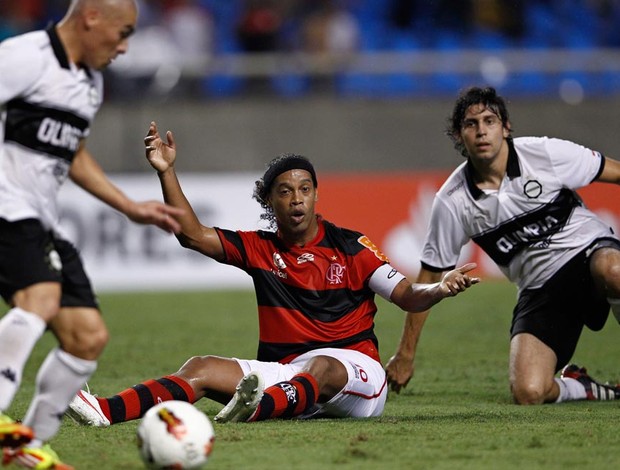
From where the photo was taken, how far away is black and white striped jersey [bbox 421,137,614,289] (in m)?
6.76

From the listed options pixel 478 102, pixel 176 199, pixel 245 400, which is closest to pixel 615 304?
pixel 478 102

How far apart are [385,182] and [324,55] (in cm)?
225

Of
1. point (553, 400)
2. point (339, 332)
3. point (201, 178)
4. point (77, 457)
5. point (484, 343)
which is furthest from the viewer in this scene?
point (201, 178)

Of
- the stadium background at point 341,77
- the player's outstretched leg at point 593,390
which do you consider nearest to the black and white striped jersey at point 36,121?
the player's outstretched leg at point 593,390

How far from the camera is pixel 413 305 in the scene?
5664 mm

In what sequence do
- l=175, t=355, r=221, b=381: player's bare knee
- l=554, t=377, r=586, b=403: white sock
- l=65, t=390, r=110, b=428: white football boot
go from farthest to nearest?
1. l=554, t=377, r=586, b=403: white sock
2. l=175, t=355, r=221, b=381: player's bare knee
3. l=65, t=390, r=110, b=428: white football boot

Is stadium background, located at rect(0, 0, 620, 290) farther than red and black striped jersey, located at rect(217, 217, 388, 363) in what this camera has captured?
Yes

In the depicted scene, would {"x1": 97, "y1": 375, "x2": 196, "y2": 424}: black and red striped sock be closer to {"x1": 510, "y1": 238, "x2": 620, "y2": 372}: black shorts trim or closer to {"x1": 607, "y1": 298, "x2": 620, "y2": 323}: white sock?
{"x1": 510, "y1": 238, "x2": 620, "y2": 372}: black shorts trim

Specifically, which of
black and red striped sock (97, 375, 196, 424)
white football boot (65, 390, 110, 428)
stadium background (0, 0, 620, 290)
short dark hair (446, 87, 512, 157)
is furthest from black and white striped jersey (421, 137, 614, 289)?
stadium background (0, 0, 620, 290)

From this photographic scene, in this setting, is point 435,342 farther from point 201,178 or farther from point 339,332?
point 201,178

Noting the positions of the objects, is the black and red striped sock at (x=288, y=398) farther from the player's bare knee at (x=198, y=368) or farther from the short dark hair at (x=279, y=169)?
the short dark hair at (x=279, y=169)

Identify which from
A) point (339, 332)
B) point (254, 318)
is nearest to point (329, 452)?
A: point (339, 332)

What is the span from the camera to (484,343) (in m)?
9.38

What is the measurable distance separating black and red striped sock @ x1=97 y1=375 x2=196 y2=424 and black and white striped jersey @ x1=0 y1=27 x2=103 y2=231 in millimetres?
1332
